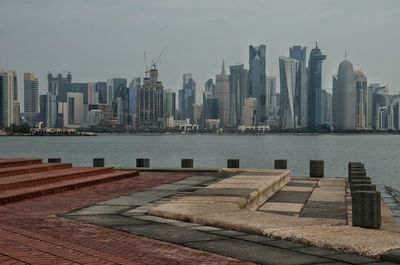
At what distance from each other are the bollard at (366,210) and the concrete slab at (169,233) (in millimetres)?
3380

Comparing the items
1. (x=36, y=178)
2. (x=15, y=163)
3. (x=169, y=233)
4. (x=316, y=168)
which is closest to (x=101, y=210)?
(x=169, y=233)

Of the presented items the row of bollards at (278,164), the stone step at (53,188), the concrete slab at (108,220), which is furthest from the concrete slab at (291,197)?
the row of bollards at (278,164)

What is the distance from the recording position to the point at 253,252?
359 inches

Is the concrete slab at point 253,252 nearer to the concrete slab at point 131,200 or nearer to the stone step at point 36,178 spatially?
the concrete slab at point 131,200

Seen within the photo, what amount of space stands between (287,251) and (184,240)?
1.81 meters

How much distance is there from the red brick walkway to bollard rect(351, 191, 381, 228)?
14.4ft

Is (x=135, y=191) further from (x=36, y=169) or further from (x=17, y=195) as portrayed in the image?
(x=36, y=169)

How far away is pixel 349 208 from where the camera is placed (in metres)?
16.9

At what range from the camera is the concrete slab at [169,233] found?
33.5ft

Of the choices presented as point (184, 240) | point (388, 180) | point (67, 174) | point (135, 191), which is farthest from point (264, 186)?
point (388, 180)

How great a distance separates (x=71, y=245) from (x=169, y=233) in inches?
78.3

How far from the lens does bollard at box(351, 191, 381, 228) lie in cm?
1220

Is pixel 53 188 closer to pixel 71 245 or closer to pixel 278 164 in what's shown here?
pixel 71 245

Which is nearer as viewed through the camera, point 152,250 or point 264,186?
point 152,250
